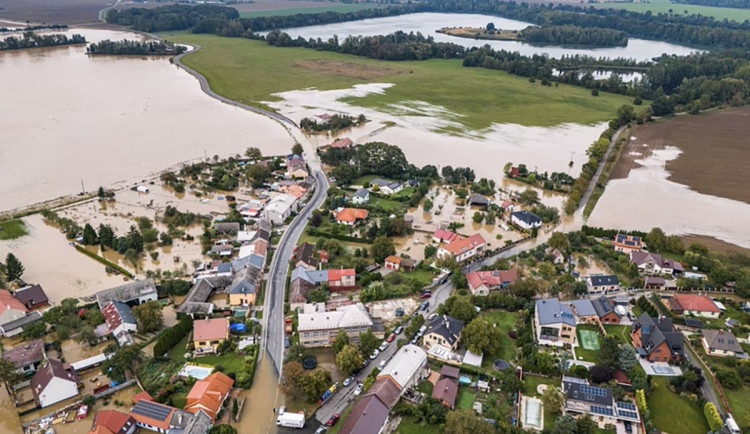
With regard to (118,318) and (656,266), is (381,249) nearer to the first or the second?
(118,318)

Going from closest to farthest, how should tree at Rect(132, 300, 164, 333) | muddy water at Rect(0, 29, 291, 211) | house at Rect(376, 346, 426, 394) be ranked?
1. house at Rect(376, 346, 426, 394)
2. tree at Rect(132, 300, 164, 333)
3. muddy water at Rect(0, 29, 291, 211)

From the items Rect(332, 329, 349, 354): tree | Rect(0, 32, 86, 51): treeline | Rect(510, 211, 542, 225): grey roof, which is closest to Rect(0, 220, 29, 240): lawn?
Rect(332, 329, 349, 354): tree

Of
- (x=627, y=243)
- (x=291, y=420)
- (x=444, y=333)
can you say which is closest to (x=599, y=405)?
(x=444, y=333)

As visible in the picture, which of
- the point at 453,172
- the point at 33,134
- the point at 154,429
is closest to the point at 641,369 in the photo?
the point at 154,429

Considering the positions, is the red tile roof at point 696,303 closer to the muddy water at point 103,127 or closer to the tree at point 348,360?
the tree at point 348,360

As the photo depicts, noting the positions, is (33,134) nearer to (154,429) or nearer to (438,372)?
(154,429)

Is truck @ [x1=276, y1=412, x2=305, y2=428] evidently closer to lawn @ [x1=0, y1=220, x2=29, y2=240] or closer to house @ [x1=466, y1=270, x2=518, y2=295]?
house @ [x1=466, y1=270, x2=518, y2=295]
